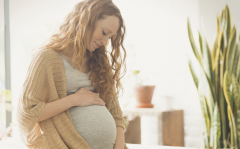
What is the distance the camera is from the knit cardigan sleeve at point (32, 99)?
3.27ft

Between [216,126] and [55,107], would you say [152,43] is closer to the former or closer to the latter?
[216,126]

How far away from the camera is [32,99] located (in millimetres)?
1002

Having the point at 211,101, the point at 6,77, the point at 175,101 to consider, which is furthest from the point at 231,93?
the point at 6,77

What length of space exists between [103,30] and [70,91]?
0.35 metres

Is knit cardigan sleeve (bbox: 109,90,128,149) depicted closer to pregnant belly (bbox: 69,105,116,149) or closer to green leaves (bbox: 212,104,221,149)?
pregnant belly (bbox: 69,105,116,149)

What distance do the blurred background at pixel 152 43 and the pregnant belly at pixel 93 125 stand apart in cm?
144

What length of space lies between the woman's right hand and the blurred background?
143 centimetres

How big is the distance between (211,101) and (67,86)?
125 cm

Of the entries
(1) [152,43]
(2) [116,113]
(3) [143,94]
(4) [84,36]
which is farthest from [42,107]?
(1) [152,43]

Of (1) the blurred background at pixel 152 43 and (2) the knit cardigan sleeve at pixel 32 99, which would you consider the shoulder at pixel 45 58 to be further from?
(1) the blurred background at pixel 152 43

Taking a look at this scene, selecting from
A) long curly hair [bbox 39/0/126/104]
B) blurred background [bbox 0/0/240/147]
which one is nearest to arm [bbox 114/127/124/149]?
long curly hair [bbox 39/0/126/104]

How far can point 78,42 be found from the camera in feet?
3.69

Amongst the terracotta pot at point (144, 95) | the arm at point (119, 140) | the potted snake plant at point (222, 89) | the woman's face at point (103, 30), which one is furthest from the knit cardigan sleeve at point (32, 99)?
the terracotta pot at point (144, 95)

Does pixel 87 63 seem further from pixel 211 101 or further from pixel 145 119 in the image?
pixel 145 119
